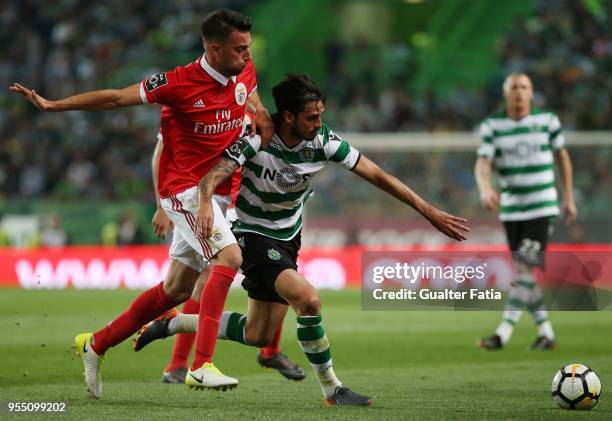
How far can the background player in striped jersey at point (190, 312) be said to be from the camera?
6.89 meters

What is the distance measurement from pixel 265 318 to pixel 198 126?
1.15 metres

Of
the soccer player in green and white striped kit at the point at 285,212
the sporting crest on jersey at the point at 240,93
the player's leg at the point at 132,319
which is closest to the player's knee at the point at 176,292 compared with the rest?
the player's leg at the point at 132,319

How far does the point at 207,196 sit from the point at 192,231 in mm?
390

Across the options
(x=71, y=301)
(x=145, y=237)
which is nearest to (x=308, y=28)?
(x=145, y=237)

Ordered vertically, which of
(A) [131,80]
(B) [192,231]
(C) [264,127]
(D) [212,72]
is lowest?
(B) [192,231]

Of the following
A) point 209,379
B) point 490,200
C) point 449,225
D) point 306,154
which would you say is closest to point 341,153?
point 306,154

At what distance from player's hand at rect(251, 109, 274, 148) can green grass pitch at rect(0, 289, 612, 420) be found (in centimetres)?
143

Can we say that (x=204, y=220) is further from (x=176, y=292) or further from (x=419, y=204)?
(x=419, y=204)

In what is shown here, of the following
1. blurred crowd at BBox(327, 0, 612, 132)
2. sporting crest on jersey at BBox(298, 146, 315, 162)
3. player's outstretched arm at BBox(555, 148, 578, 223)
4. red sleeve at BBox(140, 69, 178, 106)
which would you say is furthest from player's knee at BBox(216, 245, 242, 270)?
blurred crowd at BBox(327, 0, 612, 132)

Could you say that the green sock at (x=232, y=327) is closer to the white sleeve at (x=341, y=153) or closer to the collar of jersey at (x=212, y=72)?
the white sleeve at (x=341, y=153)

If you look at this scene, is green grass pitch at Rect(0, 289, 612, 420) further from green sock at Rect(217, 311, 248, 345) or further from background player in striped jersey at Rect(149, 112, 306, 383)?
green sock at Rect(217, 311, 248, 345)

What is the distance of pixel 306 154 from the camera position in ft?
20.8

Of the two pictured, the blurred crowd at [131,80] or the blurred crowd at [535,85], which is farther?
the blurred crowd at [131,80]

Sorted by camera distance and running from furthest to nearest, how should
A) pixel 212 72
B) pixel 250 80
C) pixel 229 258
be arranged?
pixel 250 80 < pixel 212 72 < pixel 229 258
